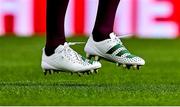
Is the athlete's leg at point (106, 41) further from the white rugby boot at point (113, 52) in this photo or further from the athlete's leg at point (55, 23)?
the athlete's leg at point (55, 23)

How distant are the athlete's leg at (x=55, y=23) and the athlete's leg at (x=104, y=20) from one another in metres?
0.25

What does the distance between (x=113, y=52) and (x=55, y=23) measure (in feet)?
1.23

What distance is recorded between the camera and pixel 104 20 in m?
4.45

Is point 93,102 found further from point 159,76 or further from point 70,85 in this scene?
point 159,76

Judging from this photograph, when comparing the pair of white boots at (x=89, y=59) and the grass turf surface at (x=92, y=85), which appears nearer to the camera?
the grass turf surface at (x=92, y=85)

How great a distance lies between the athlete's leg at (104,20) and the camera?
443 centimetres

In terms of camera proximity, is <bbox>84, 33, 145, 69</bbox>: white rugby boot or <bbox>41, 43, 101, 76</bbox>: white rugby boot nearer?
<bbox>41, 43, 101, 76</bbox>: white rugby boot

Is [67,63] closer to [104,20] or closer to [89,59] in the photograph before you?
[89,59]

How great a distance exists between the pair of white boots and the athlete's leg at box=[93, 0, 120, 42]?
0.04 meters

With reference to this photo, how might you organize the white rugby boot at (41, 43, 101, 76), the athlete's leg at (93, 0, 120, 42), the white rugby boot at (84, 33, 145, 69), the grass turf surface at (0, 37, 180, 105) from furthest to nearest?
1. the athlete's leg at (93, 0, 120, 42)
2. the white rugby boot at (84, 33, 145, 69)
3. the white rugby boot at (41, 43, 101, 76)
4. the grass turf surface at (0, 37, 180, 105)

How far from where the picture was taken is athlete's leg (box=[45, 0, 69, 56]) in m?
4.27

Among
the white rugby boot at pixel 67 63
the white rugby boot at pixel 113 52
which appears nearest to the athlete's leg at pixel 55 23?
the white rugby boot at pixel 67 63

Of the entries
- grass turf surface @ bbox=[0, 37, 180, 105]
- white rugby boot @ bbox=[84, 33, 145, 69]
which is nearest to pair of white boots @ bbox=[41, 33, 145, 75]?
white rugby boot @ bbox=[84, 33, 145, 69]

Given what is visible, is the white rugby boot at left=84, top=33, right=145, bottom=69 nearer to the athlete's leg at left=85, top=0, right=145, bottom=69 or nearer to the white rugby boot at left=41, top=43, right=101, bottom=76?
the athlete's leg at left=85, top=0, right=145, bottom=69
